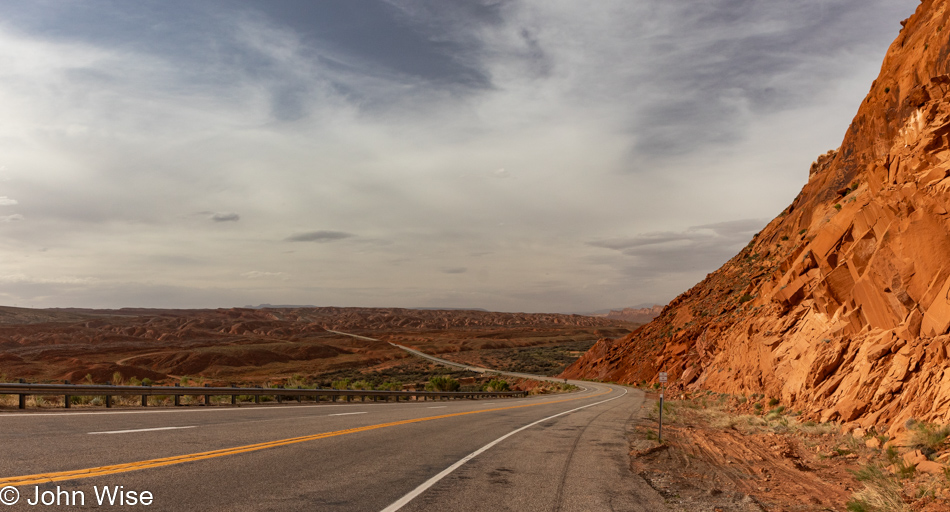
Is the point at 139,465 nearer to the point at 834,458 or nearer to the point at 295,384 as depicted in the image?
the point at 834,458

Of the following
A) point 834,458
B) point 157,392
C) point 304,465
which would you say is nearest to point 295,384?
point 157,392

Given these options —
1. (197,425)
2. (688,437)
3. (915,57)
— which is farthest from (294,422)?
(915,57)

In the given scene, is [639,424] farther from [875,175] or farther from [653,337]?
[653,337]

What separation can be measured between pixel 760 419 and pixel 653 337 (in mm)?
45650

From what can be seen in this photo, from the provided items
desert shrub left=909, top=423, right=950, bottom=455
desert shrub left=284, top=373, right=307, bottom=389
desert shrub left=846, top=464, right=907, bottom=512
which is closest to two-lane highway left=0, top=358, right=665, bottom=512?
desert shrub left=846, top=464, right=907, bottom=512

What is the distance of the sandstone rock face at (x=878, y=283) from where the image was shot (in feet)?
49.1

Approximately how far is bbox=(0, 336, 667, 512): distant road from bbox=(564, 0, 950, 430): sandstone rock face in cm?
823

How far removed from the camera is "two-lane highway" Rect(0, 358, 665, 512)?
646cm

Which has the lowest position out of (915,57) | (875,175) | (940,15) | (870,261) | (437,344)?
(437,344)

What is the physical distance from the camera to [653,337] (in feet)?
213

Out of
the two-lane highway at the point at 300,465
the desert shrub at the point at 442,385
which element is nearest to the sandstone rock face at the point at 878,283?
the two-lane highway at the point at 300,465

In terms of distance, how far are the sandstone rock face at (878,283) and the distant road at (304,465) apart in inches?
324

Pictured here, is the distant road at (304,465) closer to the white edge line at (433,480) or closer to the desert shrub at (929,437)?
the white edge line at (433,480)

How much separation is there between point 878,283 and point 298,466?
19.1m
